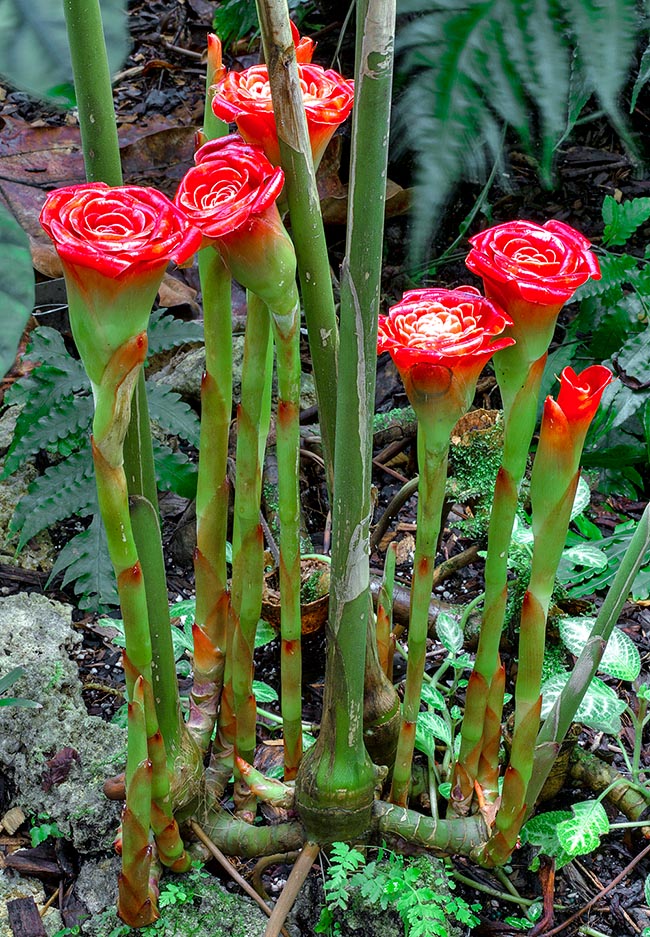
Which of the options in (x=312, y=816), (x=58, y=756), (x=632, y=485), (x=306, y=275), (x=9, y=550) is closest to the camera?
(x=306, y=275)

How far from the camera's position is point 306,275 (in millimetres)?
729

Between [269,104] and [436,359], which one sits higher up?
[269,104]

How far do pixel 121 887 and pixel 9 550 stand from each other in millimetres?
728

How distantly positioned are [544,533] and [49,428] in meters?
0.89

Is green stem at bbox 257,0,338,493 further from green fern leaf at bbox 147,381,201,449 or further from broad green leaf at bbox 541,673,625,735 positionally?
green fern leaf at bbox 147,381,201,449

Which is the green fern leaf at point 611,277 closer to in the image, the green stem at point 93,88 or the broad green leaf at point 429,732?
the broad green leaf at point 429,732

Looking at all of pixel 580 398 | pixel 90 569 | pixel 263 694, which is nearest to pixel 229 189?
pixel 580 398

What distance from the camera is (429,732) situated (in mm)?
1076

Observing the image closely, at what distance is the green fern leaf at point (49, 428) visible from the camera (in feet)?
4.63

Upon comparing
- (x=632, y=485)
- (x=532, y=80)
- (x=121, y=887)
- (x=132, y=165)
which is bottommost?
(x=632, y=485)

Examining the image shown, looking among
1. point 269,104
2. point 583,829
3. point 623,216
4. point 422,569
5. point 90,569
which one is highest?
point 269,104

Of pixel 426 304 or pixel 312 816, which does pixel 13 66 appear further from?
pixel 312 816

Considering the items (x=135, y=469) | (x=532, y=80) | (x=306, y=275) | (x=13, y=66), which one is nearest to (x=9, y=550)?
(x=135, y=469)

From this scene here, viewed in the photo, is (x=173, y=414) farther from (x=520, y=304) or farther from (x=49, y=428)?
(x=520, y=304)
